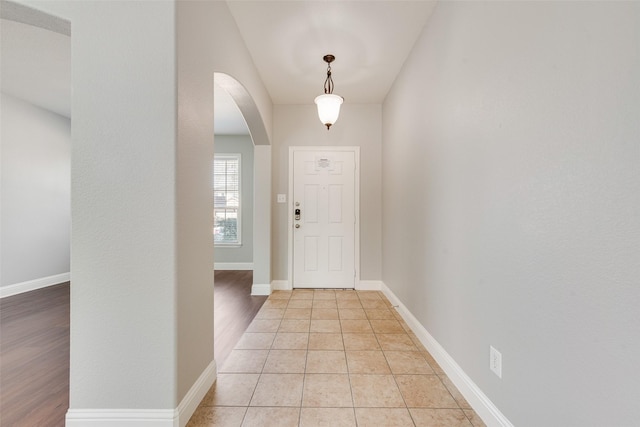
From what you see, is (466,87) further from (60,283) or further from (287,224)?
(60,283)

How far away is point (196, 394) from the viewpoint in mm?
1548

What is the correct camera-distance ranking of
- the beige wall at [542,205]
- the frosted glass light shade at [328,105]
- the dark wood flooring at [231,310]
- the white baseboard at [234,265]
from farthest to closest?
the white baseboard at [234,265] → the frosted glass light shade at [328,105] → the dark wood flooring at [231,310] → the beige wall at [542,205]

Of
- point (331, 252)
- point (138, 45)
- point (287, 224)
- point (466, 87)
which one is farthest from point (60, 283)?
point (466, 87)

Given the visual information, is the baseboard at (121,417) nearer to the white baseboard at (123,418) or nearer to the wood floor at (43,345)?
the white baseboard at (123,418)

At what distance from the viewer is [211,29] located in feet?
5.85

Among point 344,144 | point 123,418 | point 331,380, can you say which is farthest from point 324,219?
point 123,418

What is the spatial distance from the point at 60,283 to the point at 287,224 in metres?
3.58

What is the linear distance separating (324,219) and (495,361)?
277 centimetres

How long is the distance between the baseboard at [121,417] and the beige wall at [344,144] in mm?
2574

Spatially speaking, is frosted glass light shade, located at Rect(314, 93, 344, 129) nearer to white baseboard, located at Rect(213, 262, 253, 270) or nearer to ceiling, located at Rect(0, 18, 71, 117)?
ceiling, located at Rect(0, 18, 71, 117)

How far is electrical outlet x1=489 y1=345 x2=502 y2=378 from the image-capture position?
1.32 meters

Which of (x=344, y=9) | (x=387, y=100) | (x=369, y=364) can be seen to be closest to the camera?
(x=369, y=364)

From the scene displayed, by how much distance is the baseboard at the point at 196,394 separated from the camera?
1.41 m

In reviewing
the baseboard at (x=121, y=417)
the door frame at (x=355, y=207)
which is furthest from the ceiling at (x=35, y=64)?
the baseboard at (x=121, y=417)
